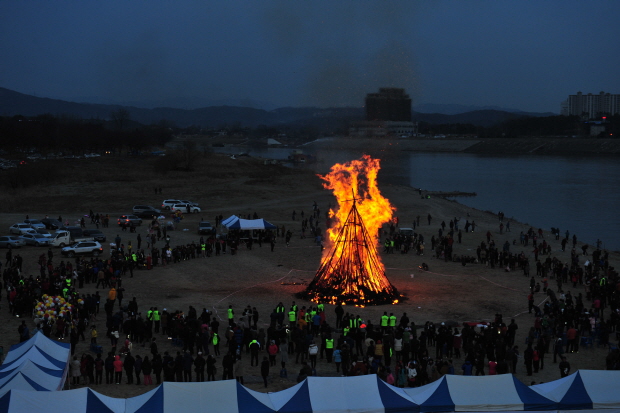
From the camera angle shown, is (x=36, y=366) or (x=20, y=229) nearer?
(x=36, y=366)

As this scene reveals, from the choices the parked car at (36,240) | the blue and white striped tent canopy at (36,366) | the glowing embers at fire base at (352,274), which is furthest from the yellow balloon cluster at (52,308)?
the parked car at (36,240)

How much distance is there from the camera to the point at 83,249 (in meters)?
31.8

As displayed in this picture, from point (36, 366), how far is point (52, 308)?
247 inches

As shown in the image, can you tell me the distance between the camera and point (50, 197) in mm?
55031

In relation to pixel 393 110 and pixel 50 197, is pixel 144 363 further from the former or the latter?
pixel 50 197

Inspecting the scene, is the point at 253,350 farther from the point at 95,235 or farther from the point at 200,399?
the point at 95,235

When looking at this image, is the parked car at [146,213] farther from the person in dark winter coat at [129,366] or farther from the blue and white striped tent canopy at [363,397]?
the blue and white striped tent canopy at [363,397]

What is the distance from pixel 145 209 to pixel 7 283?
2229 cm

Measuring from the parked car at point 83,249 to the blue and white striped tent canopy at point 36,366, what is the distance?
58.5ft

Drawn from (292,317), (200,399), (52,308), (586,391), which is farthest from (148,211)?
(586,391)

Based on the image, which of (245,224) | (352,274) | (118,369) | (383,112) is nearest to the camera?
(118,369)

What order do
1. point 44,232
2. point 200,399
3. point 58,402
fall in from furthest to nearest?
point 44,232
point 200,399
point 58,402

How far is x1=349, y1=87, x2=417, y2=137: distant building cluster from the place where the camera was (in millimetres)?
26844

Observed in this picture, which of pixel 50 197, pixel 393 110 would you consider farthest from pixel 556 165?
pixel 393 110
